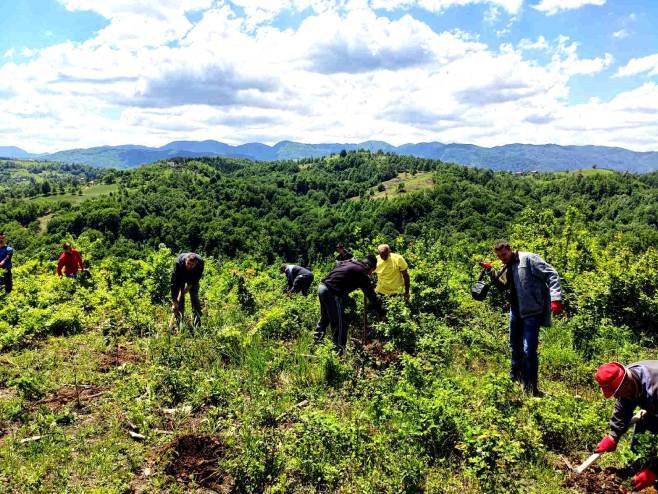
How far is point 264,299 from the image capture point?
419 inches

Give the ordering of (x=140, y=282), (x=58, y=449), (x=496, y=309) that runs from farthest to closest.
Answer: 1. (x=140, y=282)
2. (x=496, y=309)
3. (x=58, y=449)

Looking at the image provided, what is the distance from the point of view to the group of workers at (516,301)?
400 centimetres

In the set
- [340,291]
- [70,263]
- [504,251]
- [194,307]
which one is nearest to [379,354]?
[340,291]

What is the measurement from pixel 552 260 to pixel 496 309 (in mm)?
3561

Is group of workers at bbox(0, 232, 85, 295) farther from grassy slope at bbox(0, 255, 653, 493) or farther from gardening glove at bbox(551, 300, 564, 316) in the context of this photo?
gardening glove at bbox(551, 300, 564, 316)

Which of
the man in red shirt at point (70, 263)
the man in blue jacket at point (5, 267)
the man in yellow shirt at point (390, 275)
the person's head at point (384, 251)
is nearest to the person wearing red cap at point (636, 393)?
the man in yellow shirt at point (390, 275)

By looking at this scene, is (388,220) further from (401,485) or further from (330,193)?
(401,485)

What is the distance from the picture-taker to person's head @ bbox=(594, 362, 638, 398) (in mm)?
3947

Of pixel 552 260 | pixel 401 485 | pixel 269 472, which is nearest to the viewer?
pixel 401 485

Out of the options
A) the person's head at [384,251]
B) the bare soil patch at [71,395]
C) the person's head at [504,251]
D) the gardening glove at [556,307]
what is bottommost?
the bare soil patch at [71,395]

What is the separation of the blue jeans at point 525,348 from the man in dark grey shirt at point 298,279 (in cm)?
623

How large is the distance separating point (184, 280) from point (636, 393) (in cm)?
732

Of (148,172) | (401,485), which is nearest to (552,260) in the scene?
(401,485)

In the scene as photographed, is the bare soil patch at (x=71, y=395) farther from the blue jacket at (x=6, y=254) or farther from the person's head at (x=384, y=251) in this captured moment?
the blue jacket at (x=6, y=254)
